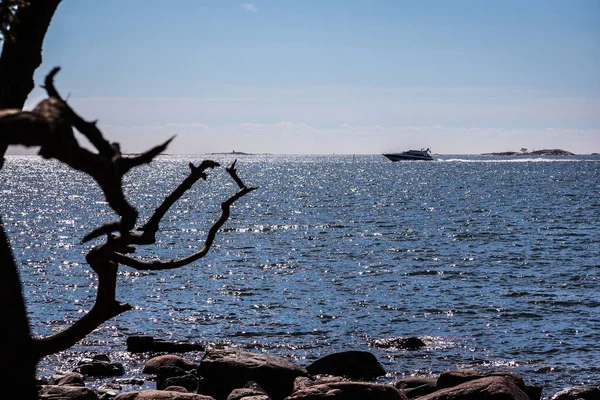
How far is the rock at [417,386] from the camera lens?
1615 cm

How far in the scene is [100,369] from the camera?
19.1 metres

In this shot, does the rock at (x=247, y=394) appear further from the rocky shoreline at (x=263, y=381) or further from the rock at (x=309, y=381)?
the rock at (x=309, y=381)

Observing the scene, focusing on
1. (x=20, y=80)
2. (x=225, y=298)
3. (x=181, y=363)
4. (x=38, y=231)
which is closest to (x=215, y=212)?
(x=38, y=231)

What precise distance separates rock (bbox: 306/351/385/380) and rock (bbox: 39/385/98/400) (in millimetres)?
5898

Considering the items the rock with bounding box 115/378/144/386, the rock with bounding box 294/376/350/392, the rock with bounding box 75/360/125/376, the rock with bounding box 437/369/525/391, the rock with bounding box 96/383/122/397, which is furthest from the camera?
the rock with bounding box 75/360/125/376

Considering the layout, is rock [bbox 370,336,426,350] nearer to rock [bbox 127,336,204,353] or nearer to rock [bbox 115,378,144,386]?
rock [bbox 127,336,204,353]

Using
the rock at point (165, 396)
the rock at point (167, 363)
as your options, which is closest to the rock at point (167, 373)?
the rock at point (167, 363)

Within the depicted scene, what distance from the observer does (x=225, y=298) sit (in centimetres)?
3083

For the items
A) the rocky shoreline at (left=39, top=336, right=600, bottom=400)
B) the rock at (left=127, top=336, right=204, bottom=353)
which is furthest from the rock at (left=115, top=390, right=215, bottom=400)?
the rock at (left=127, top=336, right=204, bottom=353)

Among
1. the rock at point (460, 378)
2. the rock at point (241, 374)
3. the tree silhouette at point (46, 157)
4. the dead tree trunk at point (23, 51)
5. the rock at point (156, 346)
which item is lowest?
the rock at point (156, 346)

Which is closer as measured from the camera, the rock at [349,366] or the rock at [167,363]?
the rock at [167,363]

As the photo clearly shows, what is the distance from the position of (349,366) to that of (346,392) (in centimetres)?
521

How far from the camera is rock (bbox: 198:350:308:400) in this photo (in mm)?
15586

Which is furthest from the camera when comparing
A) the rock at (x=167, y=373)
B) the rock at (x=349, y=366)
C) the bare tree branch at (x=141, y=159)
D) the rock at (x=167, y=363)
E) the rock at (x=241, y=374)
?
the rock at (x=349, y=366)
